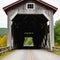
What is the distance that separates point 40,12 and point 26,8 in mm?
1794

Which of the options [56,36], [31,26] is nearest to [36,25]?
[31,26]

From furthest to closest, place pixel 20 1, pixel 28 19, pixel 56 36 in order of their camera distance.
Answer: pixel 56 36, pixel 28 19, pixel 20 1

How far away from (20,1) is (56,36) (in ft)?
182

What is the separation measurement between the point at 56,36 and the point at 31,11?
5455cm

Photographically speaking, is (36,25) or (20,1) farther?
(36,25)

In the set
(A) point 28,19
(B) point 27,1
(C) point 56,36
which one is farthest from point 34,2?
(C) point 56,36

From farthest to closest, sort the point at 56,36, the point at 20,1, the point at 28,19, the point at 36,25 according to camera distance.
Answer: the point at 56,36 < the point at 36,25 < the point at 28,19 < the point at 20,1

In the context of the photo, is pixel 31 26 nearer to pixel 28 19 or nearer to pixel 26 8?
pixel 28 19

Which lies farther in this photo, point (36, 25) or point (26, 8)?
point (36, 25)

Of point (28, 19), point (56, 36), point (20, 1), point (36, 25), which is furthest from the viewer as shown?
point (56, 36)

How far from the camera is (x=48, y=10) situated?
115ft

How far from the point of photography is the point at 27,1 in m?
35.2

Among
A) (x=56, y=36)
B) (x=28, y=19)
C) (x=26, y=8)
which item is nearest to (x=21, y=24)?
(x=28, y=19)

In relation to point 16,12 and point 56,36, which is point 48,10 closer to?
point 16,12
